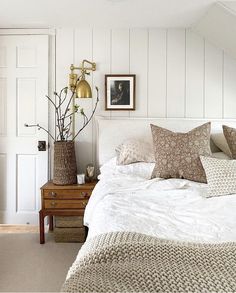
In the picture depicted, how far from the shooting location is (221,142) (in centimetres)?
321

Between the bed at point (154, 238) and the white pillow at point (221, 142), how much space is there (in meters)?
0.08

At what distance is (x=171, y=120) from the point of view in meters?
3.50

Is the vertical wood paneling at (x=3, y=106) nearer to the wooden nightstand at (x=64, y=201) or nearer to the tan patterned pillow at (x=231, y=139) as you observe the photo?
the wooden nightstand at (x=64, y=201)

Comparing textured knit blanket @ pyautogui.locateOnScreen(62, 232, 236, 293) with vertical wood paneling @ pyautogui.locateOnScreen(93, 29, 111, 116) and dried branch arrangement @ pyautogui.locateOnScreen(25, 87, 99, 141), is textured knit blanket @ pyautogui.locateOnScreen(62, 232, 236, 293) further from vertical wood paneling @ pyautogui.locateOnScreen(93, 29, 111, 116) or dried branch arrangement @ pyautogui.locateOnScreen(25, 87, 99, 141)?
vertical wood paneling @ pyautogui.locateOnScreen(93, 29, 111, 116)

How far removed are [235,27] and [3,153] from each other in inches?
103

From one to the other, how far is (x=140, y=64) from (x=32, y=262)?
2.19 meters

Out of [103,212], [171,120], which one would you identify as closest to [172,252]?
[103,212]

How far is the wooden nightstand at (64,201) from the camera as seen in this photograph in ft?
10.4

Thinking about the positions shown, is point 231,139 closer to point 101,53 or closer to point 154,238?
point 101,53

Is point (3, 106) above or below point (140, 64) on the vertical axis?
below

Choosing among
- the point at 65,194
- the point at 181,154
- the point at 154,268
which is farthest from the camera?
the point at 65,194

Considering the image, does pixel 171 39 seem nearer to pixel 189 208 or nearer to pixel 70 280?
pixel 189 208

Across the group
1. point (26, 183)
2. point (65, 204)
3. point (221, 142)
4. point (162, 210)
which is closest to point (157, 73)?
point (221, 142)

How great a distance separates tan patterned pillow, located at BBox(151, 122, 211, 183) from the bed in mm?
107
